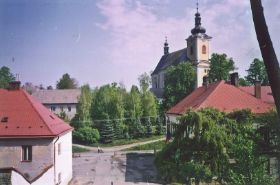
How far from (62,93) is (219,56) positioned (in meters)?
24.0

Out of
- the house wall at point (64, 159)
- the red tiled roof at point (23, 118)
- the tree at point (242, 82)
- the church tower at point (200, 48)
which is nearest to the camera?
the red tiled roof at point (23, 118)

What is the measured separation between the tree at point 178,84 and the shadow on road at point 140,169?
2100 centimetres

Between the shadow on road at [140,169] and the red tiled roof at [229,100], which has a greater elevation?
the red tiled roof at [229,100]

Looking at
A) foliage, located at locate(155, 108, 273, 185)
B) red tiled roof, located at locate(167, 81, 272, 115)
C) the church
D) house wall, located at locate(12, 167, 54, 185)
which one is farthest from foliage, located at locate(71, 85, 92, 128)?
foliage, located at locate(155, 108, 273, 185)

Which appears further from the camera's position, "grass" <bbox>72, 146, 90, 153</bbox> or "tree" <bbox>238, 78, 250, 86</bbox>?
"tree" <bbox>238, 78, 250, 86</bbox>

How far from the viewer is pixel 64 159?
2416 cm

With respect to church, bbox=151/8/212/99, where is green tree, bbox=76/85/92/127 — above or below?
below

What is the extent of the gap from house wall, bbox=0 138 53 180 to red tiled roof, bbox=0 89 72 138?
375 millimetres

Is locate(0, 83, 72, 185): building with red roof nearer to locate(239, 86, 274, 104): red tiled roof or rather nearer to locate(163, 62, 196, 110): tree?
locate(239, 86, 274, 104): red tiled roof

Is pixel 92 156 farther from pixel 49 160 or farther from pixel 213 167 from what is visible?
pixel 213 167

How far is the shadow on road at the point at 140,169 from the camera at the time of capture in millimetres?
26266

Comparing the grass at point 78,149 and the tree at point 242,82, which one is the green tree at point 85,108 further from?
the tree at point 242,82

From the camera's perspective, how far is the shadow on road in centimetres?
2627

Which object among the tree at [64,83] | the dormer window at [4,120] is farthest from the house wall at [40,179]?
the tree at [64,83]
